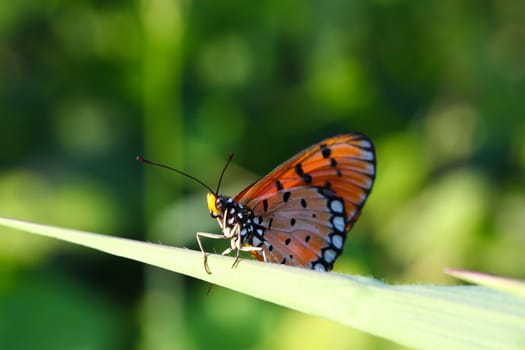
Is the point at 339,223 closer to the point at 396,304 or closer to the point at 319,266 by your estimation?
the point at 319,266

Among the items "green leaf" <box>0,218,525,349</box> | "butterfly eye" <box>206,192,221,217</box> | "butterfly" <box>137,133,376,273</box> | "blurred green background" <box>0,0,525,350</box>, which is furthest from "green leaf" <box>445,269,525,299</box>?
"blurred green background" <box>0,0,525,350</box>

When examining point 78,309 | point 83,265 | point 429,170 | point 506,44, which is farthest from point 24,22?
point 506,44

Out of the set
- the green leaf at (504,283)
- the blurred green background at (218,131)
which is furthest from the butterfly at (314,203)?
the green leaf at (504,283)

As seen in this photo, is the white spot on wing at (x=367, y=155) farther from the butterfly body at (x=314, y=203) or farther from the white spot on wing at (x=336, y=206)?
the white spot on wing at (x=336, y=206)

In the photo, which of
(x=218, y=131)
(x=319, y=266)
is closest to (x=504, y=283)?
(x=319, y=266)

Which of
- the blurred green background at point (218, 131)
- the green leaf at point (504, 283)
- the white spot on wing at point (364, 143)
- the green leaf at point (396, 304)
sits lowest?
the blurred green background at point (218, 131)

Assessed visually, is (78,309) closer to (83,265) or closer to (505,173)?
(83,265)

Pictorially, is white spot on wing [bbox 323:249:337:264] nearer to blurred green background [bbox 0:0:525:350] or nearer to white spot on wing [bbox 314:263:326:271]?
white spot on wing [bbox 314:263:326:271]
